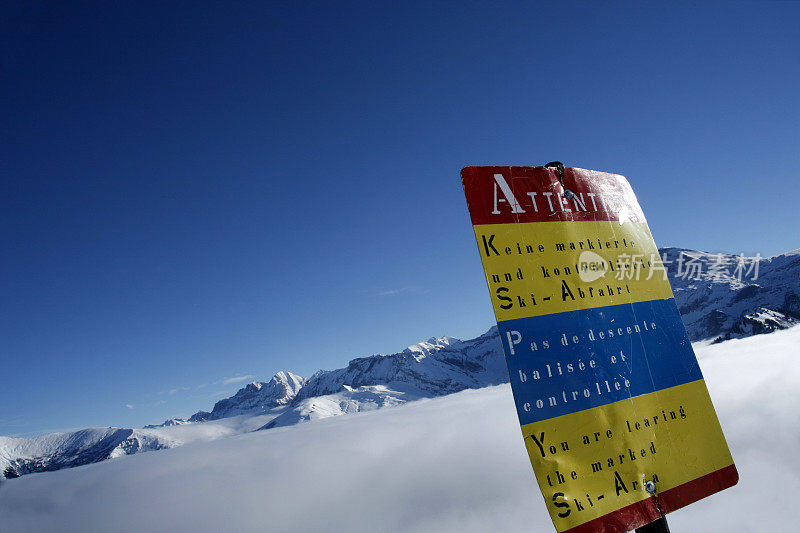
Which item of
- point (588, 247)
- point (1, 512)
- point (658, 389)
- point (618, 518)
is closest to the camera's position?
point (618, 518)

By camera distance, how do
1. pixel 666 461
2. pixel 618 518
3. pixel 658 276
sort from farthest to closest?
pixel 658 276 → pixel 666 461 → pixel 618 518

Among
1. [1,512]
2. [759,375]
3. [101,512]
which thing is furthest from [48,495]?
[759,375]

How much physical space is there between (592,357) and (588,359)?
0.03 m

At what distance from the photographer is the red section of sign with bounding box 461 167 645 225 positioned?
7.65ft

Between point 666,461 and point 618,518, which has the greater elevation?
point 666,461

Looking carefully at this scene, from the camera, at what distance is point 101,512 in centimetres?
19138

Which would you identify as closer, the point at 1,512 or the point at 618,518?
the point at 618,518

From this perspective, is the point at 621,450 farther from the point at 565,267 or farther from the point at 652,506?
the point at 565,267

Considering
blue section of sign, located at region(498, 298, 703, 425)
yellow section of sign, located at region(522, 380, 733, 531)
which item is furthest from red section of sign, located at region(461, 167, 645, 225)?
yellow section of sign, located at region(522, 380, 733, 531)

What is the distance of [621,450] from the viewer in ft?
7.13

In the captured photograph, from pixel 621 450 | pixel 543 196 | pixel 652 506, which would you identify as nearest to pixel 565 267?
pixel 543 196

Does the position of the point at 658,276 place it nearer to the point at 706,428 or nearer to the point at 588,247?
the point at 588,247

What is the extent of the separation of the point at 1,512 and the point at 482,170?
247 metres

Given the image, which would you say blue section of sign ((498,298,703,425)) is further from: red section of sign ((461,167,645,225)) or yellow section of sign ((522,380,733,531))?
red section of sign ((461,167,645,225))
